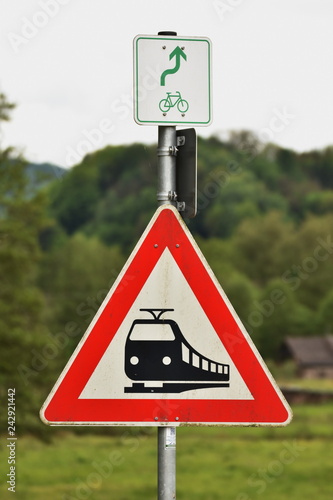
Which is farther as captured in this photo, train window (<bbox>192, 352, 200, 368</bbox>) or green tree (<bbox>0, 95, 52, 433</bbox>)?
green tree (<bbox>0, 95, 52, 433</bbox>)

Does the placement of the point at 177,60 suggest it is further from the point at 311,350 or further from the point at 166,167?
the point at 311,350

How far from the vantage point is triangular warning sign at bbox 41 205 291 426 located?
350 cm

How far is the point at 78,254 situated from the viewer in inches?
3194

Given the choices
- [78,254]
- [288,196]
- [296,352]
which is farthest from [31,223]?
[288,196]

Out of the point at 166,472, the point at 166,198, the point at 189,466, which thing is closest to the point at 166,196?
the point at 166,198

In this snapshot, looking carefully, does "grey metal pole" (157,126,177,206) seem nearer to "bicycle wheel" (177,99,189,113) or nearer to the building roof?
"bicycle wheel" (177,99,189,113)

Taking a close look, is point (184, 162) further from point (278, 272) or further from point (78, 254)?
point (278, 272)

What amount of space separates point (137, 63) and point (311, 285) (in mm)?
84433

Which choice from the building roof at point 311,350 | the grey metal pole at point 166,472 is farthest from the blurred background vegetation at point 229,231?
the grey metal pole at point 166,472

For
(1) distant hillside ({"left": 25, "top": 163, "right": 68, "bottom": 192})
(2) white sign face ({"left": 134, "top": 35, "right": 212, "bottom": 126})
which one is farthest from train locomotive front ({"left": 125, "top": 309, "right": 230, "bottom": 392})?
(1) distant hillside ({"left": 25, "top": 163, "right": 68, "bottom": 192})

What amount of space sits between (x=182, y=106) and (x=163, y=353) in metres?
0.90

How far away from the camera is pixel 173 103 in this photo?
3.58 metres

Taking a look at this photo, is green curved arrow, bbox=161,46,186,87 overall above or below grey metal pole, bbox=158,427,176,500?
above

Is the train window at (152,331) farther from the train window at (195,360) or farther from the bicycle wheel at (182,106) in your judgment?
the bicycle wheel at (182,106)
